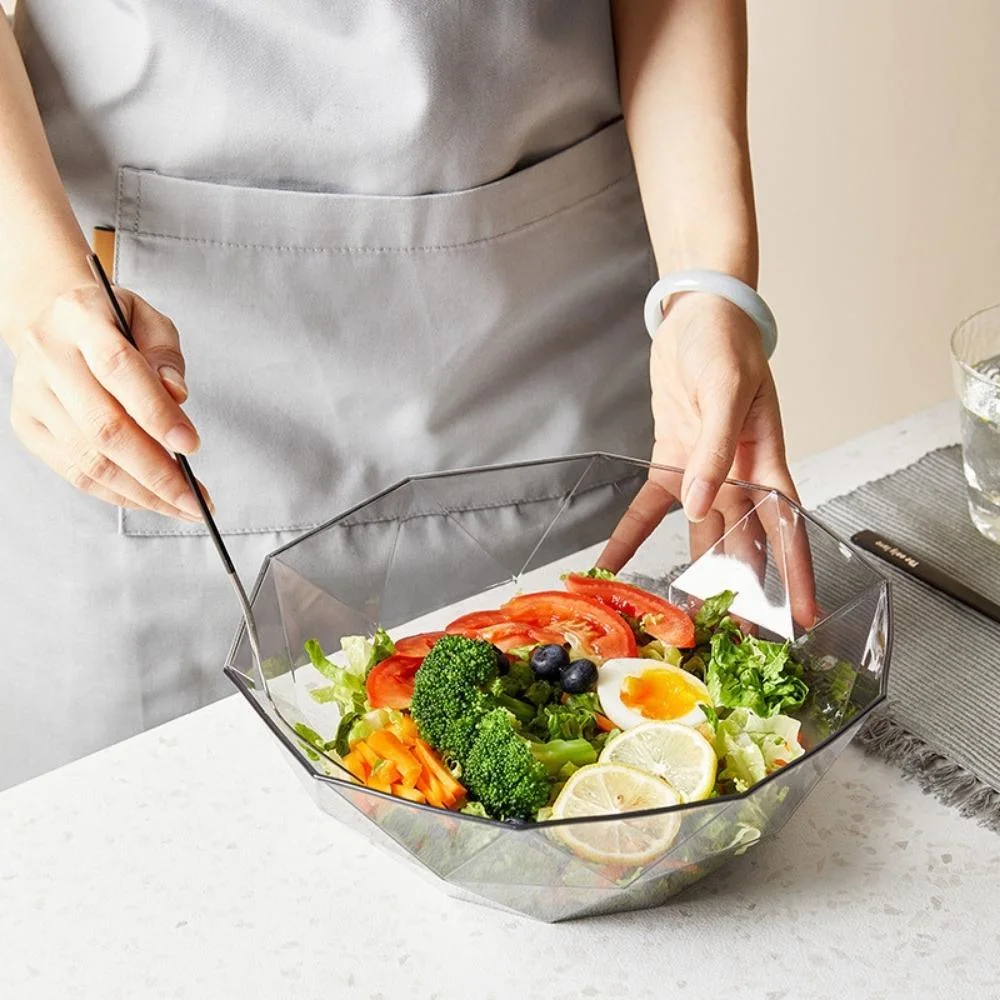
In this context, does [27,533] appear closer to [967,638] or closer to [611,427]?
[611,427]

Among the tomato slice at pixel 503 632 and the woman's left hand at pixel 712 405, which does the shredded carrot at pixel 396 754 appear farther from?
the woman's left hand at pixel 712 405

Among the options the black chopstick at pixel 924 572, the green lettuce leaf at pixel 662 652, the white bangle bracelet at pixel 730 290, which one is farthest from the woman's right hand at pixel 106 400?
the black chopstick at pixel 924 572

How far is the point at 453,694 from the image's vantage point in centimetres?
82

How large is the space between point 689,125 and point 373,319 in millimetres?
343

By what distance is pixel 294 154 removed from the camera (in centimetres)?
116

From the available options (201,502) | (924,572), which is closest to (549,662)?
(201,502)

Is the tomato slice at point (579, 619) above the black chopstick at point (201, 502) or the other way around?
the other way around

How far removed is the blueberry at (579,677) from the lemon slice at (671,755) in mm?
52

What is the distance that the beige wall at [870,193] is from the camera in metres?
2.83

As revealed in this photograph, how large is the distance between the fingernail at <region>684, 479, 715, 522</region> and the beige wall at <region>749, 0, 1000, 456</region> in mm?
1992

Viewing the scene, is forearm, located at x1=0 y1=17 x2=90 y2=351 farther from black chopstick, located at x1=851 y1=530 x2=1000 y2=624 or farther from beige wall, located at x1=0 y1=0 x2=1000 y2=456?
beige wall, located at x1=0 y1=0 x2=1000 y2=456

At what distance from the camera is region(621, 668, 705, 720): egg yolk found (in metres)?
0.87

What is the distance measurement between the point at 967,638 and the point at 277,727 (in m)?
0.55

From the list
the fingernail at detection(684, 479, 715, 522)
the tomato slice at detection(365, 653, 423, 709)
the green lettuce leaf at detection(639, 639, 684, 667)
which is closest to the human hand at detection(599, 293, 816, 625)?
the fingernail at detection(684, 479, 715, 522)
